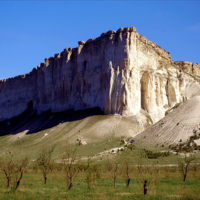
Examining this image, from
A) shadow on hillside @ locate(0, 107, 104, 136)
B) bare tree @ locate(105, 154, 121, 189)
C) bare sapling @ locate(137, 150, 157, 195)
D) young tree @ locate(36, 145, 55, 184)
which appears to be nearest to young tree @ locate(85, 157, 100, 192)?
bare tree @ locate(105, 154, 121, 189)

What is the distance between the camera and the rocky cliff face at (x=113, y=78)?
58906mm

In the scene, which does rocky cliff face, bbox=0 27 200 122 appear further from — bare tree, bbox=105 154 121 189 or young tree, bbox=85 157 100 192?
young tree, bbox=85 157 100 192

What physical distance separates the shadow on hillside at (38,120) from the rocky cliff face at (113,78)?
1.92 m

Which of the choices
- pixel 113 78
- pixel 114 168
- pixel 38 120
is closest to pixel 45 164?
pixel 114 168

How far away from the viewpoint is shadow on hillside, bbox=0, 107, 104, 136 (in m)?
62.1

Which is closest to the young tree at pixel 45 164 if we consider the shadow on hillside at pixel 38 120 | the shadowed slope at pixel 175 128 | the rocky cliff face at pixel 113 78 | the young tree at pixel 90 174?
the young tree at pixel 90 174

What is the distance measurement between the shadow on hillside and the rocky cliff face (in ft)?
6.29

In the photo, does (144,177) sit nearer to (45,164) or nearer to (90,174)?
(90,174)

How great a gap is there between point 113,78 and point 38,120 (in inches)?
908

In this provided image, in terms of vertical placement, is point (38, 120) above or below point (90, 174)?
above

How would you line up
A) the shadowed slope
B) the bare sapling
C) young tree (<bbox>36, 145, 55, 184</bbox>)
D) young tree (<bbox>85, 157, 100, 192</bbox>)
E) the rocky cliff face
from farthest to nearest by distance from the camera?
the rocky cliff face
the shadowed slope
young tree (<bbox>36, 145, 55, 184</bbox>)
young tree (<bbox>85, 157, 100, 192</bbox>)
the bare sapling

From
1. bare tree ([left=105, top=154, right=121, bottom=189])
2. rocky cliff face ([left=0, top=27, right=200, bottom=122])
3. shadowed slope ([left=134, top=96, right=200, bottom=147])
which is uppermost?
rocky cliff face ([left=0, top=27, right=200, bottom=122])

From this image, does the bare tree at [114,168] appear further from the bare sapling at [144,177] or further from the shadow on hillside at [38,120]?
the shadow on hillside at [38,120]

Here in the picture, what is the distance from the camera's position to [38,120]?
236 ft
